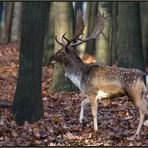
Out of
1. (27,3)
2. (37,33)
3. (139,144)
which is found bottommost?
(139,144)

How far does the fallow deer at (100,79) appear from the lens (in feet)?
31.1

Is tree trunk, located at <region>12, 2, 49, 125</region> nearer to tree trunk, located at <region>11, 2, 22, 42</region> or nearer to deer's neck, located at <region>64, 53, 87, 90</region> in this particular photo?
deer's neck, located at <region>64, 53, 87, 90</region>

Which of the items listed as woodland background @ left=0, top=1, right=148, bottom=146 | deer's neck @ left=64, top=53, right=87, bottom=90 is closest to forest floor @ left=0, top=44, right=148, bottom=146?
woodland background @ left=0, top=1, right=148, bottom=146

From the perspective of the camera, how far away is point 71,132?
9.55 metres

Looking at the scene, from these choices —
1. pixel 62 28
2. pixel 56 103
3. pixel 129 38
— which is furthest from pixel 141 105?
pixel 129 38

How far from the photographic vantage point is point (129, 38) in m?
15.0

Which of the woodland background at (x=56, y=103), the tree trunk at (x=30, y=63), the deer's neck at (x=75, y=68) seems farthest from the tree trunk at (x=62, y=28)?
the tree trunk at (x=30, y=63)

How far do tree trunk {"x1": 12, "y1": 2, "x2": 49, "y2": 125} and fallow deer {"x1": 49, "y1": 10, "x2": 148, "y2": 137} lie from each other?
808 mm

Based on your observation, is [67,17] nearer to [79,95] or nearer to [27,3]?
[79,95]

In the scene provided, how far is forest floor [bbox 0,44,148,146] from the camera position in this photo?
8805 millimetres

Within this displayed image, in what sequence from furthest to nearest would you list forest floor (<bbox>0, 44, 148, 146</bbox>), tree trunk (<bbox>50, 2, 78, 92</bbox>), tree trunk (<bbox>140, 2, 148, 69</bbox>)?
tree trunk (<bbox>140, 2, 148, 69</bbox>) → tree trunk (<bbox>50, 2, 78, 92</bbox>) → forest floor (<bbox>0, 44, 148, 146</bbox>)

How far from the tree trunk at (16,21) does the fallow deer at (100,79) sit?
22122 mm

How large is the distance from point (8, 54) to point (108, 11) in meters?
10.7

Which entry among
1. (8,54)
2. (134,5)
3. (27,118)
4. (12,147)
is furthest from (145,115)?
(8,54)
